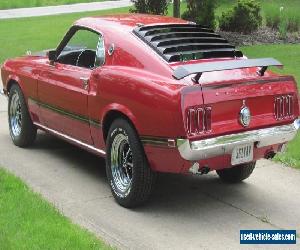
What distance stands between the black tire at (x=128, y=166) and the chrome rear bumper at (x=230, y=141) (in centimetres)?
53

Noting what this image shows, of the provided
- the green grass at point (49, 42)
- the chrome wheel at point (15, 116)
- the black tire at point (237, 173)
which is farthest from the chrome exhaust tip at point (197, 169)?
the chrome wheel at point (15, 116)

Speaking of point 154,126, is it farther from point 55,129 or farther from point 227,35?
point 227,35

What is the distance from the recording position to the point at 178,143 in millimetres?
4855

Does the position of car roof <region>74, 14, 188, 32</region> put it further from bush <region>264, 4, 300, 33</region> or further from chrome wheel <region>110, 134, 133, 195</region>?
bush <region>264, 4, 300, 33</region>

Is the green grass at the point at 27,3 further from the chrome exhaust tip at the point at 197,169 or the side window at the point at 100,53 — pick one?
the chrome exhaust tip at the point at 197,169

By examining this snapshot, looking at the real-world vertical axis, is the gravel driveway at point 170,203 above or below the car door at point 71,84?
below

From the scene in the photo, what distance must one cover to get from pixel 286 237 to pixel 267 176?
1.64 m

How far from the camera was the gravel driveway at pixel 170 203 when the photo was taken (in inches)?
194

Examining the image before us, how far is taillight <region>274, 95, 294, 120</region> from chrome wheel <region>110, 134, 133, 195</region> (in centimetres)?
137

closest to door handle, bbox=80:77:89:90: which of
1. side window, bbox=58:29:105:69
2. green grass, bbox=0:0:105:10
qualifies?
side window, bbox=58:29:105:69

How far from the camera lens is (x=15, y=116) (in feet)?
25.3

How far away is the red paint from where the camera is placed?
16.2ft

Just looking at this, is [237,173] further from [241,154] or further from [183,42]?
[183,42]

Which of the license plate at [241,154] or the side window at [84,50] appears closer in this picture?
the license plate at [241,154]
